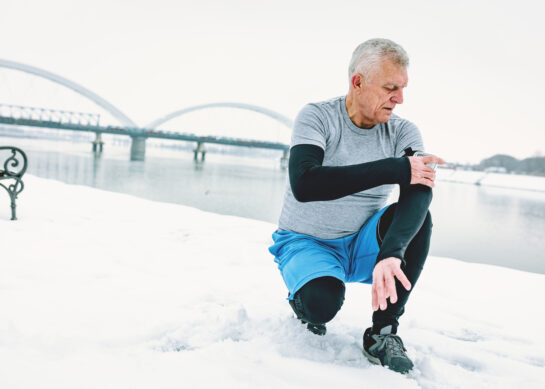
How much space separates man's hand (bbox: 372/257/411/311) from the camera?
1.30m

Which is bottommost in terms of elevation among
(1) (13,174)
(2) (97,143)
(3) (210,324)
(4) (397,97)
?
(3) (210,324)

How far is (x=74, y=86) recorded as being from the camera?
190ft

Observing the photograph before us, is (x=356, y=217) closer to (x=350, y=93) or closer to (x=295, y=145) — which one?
(x=295, y=145)

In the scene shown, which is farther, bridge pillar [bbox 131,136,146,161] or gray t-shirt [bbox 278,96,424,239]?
bridge pillar [bbox 131,136,146,161]

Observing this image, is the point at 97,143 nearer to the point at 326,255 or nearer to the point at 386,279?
the point at 326,255

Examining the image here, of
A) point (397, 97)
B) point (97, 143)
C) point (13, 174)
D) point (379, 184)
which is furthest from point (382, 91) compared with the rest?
point (97, 143)

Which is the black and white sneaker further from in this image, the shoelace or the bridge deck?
the bridge deck

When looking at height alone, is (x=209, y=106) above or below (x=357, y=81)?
above

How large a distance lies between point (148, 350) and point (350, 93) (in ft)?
4.64

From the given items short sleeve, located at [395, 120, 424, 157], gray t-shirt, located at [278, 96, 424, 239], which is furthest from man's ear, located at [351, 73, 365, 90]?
short sleeve, located at [395, 120, 424, 157]

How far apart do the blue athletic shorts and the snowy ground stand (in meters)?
0.32

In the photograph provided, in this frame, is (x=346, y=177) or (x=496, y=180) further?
(x=496, y=180)

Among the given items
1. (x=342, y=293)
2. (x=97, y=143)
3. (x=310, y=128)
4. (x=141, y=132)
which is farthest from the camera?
(x=97, y=143)

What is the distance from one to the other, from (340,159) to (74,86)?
67.4m
